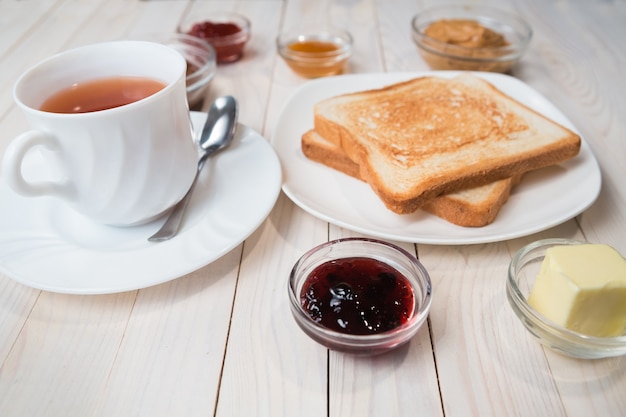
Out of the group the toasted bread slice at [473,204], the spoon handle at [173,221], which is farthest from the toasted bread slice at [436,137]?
the spoon handle at [173,221]

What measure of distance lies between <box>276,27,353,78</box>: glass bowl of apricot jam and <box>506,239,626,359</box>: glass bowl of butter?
1.02m

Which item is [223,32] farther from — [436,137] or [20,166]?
[20,166]

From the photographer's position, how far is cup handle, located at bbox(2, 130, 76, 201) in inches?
33.3

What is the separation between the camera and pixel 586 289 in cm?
75

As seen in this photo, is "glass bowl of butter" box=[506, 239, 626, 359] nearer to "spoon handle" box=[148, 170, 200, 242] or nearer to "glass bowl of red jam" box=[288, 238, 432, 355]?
"glass bowl of red jam" box=[288, 238, 432, 355]

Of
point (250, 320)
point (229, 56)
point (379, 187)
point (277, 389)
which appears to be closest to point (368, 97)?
point (379, 187)

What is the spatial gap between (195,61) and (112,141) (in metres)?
0.80

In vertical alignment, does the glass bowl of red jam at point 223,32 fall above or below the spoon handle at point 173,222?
below

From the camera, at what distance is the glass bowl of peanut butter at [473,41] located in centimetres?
164

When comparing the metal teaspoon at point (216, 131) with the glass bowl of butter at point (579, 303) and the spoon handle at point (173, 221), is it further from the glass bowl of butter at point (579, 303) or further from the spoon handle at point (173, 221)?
the glass bowl of butter at point (579, 303)

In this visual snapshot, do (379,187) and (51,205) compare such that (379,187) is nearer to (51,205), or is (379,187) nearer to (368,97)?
(368,97)

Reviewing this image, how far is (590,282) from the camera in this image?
2.47ft

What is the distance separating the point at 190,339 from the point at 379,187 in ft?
1.56

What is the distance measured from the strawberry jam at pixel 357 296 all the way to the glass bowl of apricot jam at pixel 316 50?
0.92 m
